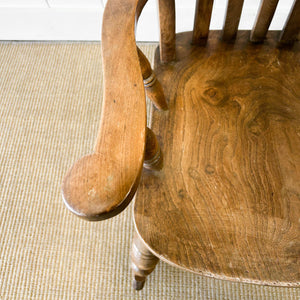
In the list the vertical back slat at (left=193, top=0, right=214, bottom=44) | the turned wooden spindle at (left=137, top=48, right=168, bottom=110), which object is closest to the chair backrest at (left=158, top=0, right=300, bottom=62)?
the vertical back slat at (left=193, top=0, right=214, bottom=44)

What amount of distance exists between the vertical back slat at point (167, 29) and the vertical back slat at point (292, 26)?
0.24 m

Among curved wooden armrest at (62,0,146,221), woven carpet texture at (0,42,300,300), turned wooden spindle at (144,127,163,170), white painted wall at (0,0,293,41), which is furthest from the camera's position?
white painted wall at (0,0,293,41)

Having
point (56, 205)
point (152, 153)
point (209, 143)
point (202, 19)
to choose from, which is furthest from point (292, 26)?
point (56, 205)

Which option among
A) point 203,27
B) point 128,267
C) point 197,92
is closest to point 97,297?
point 128,267

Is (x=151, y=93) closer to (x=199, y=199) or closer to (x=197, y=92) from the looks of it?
(x=197, y=92)

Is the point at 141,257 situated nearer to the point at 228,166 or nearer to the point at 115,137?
the point at 228,166

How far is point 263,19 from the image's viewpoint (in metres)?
0.63

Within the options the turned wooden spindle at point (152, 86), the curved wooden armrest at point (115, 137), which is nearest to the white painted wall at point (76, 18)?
the turned wooden spindle at point (152, 86)

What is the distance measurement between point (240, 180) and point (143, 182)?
18 centimetres

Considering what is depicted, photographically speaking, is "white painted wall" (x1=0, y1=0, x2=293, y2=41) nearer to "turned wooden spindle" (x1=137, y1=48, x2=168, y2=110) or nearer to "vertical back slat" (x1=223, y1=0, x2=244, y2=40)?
"vertical back slat" (x1=223, y1=0, x2=244, y2=40)

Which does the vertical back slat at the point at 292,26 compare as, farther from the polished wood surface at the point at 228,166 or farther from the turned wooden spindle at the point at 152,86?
the turned wooden spindle at the point at 152,86

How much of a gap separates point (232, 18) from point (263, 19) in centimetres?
7

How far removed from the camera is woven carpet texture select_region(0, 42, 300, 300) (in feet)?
2.89

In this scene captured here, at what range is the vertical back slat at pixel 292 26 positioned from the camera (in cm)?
60
